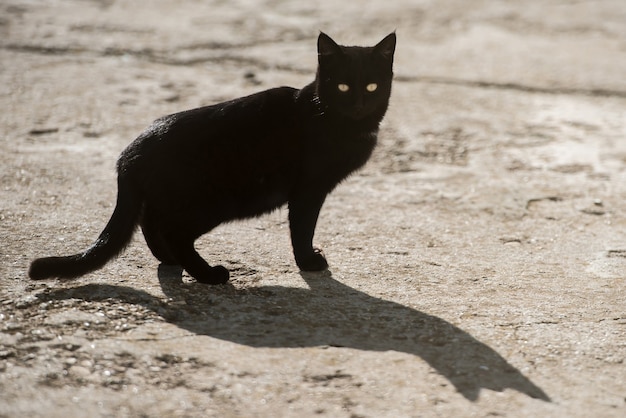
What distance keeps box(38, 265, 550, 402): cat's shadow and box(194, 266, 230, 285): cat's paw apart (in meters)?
0.02

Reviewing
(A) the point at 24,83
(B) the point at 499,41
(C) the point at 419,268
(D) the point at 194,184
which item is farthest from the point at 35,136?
(B) the point at 499,41

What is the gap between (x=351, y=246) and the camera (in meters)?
3.53

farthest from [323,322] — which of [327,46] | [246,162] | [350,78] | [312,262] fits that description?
[327,46]

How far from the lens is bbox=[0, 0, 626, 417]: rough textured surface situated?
2.42 metres

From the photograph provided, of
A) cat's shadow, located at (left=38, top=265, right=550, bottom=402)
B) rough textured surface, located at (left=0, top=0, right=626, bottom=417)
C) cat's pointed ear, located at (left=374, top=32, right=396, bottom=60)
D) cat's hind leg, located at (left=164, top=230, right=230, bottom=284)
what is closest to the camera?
rough textured surface, located at (left=0, top=0, right=626, bottom=417)

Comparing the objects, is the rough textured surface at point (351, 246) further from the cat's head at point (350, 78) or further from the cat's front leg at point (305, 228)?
the cat's head at point (350, 78)

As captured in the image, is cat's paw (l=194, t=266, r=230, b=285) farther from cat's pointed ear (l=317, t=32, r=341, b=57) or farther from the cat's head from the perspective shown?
cat's pointed ear (l=317, t=32, r=341, b=57)

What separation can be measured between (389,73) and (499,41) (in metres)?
3.52

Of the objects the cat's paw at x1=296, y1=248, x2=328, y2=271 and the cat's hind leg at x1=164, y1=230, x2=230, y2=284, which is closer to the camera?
the cat's hind leg at x1=164, y1=230, x2=230, y2=284

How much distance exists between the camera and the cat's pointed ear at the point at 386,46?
3326 millimetres

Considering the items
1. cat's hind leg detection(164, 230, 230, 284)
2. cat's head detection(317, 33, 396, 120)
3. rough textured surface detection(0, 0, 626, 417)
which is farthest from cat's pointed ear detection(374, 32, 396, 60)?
cat's hind leg detection(164, 230, 230, 284)

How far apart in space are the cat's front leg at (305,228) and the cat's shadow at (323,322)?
0.10 m

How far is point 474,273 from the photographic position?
3297 mm

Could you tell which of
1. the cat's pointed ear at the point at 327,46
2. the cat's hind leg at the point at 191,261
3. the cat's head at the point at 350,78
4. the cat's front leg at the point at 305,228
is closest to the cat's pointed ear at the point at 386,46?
the cat's head at the point at 350,78
